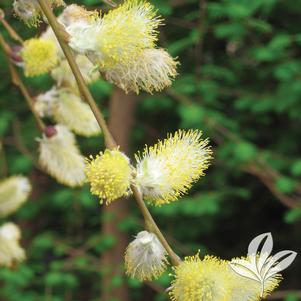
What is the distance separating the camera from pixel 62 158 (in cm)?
107

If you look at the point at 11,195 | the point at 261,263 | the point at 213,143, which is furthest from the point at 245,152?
the point at 261,263

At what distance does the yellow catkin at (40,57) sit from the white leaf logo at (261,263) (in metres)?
0.40

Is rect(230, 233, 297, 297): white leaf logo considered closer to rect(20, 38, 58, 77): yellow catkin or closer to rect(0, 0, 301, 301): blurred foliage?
rect(20, 38, 58, 77): yellow catkin

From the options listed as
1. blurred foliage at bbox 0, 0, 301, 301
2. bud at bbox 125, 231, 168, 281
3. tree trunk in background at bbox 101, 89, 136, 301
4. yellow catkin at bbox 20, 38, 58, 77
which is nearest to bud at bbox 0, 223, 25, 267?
yellow catkin at bbox 20, 38, 58, 77

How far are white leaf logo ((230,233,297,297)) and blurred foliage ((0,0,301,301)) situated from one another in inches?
50.2

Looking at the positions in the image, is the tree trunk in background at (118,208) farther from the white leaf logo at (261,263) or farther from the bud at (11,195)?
the white leaf logo at (261,263)

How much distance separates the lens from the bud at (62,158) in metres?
1.05

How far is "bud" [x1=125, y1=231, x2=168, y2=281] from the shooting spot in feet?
2.32

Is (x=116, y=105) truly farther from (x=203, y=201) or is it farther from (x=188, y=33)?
(x=203, y=201)

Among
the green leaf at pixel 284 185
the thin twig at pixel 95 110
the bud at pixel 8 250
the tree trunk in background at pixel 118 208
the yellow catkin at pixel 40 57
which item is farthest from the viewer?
the tree trunk in background at pixel 118 208

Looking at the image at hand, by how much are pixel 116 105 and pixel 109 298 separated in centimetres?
72

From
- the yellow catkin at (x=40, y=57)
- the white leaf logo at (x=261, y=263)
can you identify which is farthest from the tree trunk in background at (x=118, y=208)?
the white leaf logo at (x=261, y=263)

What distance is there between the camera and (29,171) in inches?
111

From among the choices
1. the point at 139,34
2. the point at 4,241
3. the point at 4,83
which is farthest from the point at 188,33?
the point at 139,34
